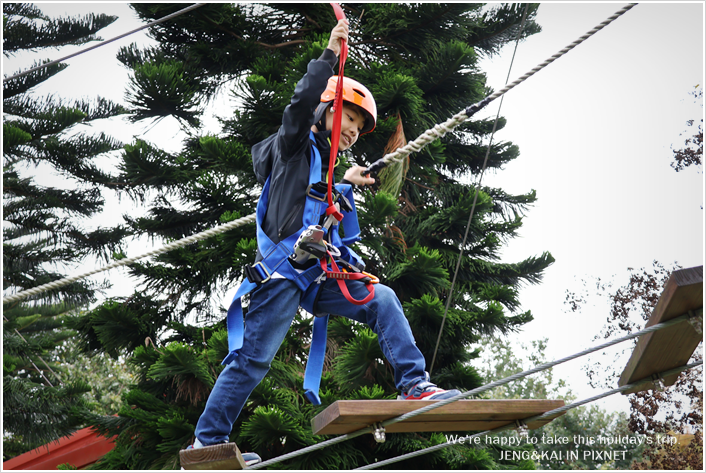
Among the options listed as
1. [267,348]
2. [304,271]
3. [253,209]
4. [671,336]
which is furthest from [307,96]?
[253,209]

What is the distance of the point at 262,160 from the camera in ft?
9.57

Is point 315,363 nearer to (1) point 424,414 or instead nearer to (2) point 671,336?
(1) point 424,414

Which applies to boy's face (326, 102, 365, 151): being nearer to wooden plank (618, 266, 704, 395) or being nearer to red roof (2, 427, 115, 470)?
wooden plank (618, 266, 704, 395)

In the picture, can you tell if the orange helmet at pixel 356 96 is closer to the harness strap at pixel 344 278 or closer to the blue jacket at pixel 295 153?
the blue jacket at pixel 295 153

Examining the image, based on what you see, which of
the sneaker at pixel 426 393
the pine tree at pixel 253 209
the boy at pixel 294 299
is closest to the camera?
the sneaker at pixel 426 393

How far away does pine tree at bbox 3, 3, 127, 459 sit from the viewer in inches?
302

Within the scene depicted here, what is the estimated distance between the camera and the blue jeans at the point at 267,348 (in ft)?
8.51

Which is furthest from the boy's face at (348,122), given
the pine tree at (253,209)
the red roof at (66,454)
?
the red roof at (66,454)

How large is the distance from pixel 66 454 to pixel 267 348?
773 centimetres

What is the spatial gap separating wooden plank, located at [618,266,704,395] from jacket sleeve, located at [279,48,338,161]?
156 cm

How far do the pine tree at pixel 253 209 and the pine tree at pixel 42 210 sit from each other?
1231 millimetres

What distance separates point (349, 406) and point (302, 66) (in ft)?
14.7

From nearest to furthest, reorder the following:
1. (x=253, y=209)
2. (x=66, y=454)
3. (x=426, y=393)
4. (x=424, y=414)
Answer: (x=424, y=414)
(x=426, y=393)
(x=253, y=209)
(x=66, y=454)

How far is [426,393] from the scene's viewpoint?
99.0 inches
